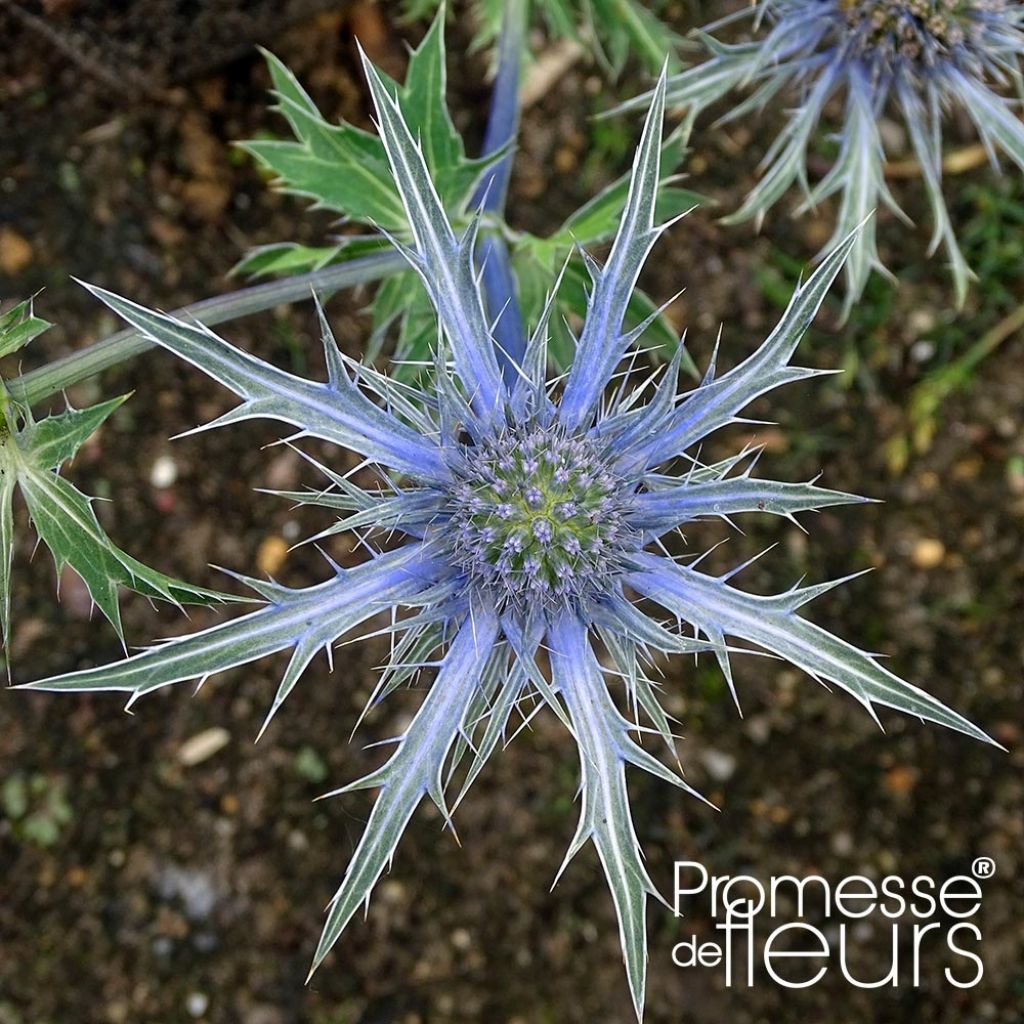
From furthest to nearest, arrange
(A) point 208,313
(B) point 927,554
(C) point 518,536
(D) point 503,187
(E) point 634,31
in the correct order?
1. (B) point 927,554
2. (E) point 634,31
3. (D) point 503,187
4. (A) point 208,313
5. (C) point 518,536

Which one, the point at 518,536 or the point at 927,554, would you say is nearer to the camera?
the point at 518,536

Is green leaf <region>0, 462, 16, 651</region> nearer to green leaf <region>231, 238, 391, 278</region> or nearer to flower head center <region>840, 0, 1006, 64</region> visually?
green leaf <region>231, 238, 391, 278</region>

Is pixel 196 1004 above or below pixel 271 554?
below

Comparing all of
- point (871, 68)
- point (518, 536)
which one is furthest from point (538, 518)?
point (871, 68)

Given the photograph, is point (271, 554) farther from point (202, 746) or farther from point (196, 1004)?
point (196, 1004)

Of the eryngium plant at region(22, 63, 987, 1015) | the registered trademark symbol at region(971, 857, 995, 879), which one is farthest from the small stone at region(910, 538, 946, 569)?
the eryngium plant at region(22, 63, 987, 1015)

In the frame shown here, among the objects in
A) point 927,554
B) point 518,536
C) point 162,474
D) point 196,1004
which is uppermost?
point 518,536
